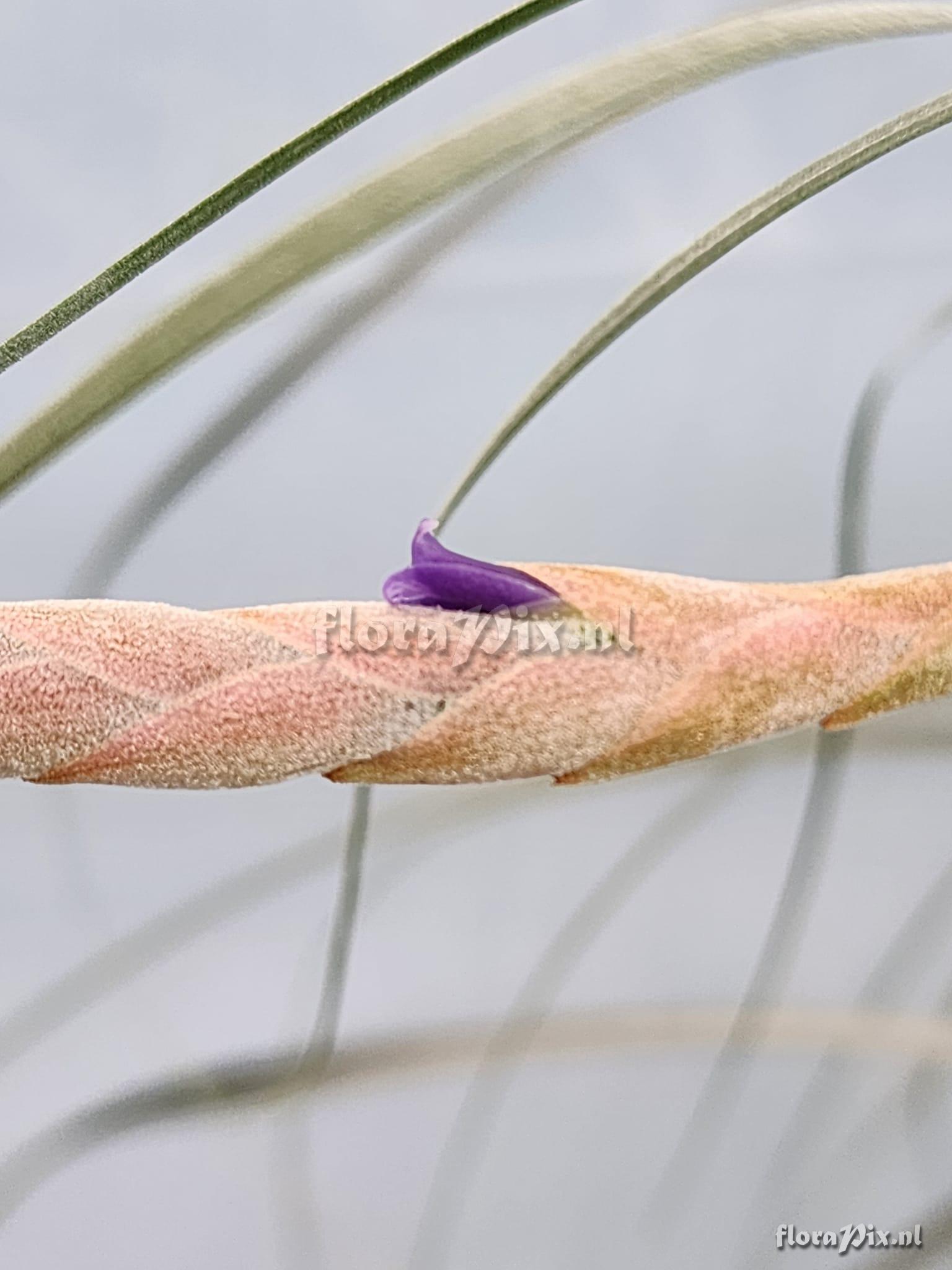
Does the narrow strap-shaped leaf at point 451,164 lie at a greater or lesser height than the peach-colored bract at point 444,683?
greater

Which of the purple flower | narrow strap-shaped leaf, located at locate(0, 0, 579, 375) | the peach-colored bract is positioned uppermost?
narrow strap-shaped leaf, located at locate(0, 0, 579, 375)

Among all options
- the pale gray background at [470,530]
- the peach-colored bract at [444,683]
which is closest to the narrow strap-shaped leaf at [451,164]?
the pale gray background at [470,530]

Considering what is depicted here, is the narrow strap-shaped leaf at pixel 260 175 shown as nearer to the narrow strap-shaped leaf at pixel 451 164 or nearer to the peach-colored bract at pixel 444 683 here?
the narrow strap-shaped leaf at pixel 451 164

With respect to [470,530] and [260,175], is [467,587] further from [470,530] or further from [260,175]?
[260,175]

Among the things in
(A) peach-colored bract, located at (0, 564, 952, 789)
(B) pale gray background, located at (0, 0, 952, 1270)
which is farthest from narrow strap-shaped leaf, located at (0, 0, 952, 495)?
(A) peach-colored bract, located at (0, 564, 952, 789)

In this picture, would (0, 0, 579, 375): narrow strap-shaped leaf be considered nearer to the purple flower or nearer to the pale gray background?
the pale gray background

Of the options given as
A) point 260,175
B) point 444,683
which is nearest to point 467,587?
point 444,683

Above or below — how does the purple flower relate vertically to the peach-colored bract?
above
